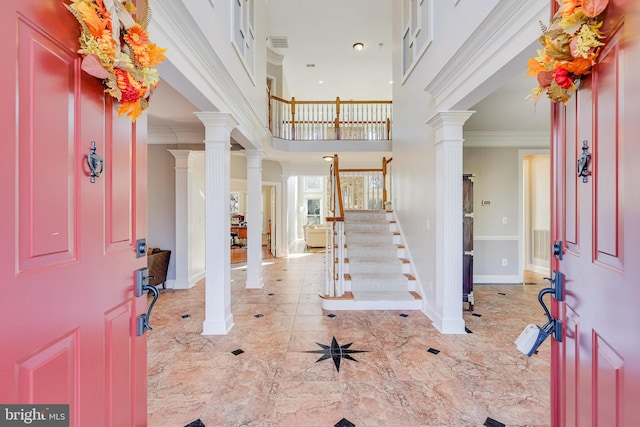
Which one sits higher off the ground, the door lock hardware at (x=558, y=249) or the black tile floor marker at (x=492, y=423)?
the door lock hardware at (x=558, y=249)

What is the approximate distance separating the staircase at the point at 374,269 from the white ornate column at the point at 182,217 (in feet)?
8.66

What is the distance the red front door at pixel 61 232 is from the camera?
2.41ft

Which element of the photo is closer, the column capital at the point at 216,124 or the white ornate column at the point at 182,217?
the column capital at the point at 216,124

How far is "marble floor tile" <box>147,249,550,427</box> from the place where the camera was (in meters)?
1.90

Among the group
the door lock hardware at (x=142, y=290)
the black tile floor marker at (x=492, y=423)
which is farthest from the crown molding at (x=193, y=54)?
the black tile floor marker at (x=492, y=423)

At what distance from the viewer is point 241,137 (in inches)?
157

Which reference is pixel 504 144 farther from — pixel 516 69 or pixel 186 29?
pixel 186 29

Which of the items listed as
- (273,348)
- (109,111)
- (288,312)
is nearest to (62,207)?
(109,111)

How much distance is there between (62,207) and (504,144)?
238 inches

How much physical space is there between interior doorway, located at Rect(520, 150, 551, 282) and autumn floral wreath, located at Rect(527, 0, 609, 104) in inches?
229

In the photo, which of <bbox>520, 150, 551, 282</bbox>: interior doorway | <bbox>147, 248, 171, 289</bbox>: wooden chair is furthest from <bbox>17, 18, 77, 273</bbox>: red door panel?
<bbox>520, 150, 551, 282</bbox>: interior doorway

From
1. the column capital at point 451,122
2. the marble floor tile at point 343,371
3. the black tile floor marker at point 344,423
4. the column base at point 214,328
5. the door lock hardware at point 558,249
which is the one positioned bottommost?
the black tile floor marker at point 344,423

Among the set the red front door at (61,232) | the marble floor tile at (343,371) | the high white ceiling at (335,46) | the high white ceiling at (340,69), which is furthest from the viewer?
the high white ceiling at (335,46)

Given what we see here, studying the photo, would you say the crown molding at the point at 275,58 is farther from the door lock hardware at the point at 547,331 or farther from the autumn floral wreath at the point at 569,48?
the door lock hardware at the point at 547,331
